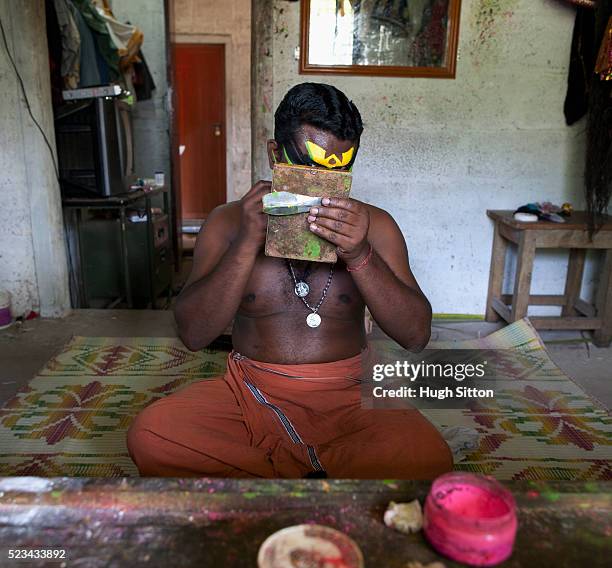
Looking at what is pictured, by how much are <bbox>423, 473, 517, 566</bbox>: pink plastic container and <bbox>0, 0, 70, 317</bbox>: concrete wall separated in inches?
134

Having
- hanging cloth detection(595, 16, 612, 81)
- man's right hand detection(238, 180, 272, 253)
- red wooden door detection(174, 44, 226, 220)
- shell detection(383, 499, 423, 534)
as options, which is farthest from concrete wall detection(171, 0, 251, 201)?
shell detection(383, 499, 423, 534)

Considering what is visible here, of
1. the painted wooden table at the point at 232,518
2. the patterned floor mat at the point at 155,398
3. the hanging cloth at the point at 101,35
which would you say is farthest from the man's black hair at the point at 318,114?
the hanging cloth at the point at 101,35

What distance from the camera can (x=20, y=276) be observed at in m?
3.84

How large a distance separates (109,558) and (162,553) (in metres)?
0.08

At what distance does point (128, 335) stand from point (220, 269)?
210 cm

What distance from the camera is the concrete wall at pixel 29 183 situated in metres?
3.53

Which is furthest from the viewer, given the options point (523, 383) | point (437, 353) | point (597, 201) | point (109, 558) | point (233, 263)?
point (597, 201)

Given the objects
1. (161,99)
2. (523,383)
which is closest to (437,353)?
(523,383)

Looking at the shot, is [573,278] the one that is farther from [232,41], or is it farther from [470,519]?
[232,41]

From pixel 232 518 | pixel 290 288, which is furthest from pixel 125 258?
pixel 232 518

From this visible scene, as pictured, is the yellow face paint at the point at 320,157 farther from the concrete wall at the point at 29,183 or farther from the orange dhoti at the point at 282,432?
the concrete wall at the point at 29,183

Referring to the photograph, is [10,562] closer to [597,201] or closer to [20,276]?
[20,276]

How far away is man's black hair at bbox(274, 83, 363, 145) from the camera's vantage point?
176 cm

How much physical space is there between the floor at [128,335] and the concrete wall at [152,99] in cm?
251
